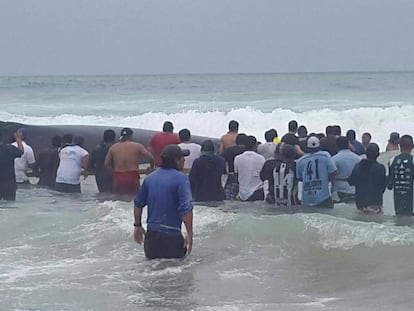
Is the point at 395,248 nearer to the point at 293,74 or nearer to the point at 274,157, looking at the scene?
the point at 274,157

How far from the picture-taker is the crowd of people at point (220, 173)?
905 cm

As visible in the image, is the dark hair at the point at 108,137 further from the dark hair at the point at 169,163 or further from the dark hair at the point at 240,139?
the dark hair at the point at 169,163

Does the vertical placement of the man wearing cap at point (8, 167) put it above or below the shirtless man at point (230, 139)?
below

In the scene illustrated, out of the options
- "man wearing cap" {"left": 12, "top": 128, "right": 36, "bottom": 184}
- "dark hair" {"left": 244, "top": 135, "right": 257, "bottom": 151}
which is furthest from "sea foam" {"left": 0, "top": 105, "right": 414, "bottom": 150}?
"dark hair" {"left": 244, "top": 135, "right": 257, "bottom": 151}

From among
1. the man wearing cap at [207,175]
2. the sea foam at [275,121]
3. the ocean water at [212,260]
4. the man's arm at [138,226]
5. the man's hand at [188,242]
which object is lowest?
the ocean water at [212,260]

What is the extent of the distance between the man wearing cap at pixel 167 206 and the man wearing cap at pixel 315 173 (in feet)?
11.0

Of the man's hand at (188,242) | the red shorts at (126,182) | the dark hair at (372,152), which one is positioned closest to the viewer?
the man's hand at (188,242)

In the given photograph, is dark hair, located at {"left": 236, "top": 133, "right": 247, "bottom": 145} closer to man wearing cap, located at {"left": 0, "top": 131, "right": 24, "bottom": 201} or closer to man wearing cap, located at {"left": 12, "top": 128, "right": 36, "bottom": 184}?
man wearing cap, located at {"left": 0, "top": 131, "right": 24, "bottom": 201}

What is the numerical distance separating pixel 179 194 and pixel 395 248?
2868 millimetres

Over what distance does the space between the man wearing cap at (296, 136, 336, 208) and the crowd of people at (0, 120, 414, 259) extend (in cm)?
1

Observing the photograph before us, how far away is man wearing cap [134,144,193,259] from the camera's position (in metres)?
8.86

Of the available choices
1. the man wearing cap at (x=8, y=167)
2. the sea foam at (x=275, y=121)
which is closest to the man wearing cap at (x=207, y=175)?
the man wearing cap at (x=8, y=167)

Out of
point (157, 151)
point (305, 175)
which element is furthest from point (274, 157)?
point (157, 151)

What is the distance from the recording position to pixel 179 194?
29.1 feet
